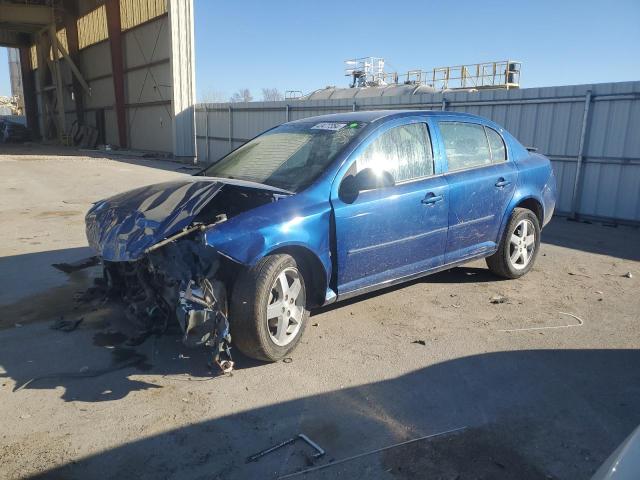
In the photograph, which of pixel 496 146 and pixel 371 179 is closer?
pixel 371 179

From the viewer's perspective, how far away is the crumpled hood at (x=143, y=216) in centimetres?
347

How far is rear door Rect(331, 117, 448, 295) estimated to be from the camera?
398cm

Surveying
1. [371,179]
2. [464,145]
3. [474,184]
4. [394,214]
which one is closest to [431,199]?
[394,214]

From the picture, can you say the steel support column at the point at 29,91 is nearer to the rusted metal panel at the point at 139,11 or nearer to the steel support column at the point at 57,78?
the steel support column at the point at 57,78

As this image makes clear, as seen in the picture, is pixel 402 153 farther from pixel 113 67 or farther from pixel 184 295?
pixel 113 67

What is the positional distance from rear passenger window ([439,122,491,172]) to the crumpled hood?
2256 millimetres

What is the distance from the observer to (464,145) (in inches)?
199

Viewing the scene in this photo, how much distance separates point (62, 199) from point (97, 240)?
862 centimetres

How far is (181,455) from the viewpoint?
2707mm

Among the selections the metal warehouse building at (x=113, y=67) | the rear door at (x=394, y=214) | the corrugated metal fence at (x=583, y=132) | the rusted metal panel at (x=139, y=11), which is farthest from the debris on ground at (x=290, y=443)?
the rusted metal panel at (x=139, y=11)

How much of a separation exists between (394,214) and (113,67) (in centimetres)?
2884

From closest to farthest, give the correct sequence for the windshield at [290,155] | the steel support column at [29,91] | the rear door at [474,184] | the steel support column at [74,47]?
the windshield at [290,155]
the rear door at [474,184]
the steel support column at [74,47]
the steel support column at [29,91]

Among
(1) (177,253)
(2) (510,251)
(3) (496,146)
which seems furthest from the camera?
(2) (510,251)

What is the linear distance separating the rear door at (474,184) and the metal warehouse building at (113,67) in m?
20.3
